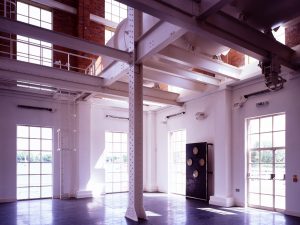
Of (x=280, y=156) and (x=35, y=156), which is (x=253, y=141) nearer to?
(x=280, y=156)

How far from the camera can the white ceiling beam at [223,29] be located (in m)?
4.20

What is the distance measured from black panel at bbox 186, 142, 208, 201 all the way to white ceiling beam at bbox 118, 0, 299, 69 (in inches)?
169

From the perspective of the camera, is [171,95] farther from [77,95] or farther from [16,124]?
[16,124]

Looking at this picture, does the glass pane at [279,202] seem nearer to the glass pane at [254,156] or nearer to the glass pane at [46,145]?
the glass pane at [254,156]

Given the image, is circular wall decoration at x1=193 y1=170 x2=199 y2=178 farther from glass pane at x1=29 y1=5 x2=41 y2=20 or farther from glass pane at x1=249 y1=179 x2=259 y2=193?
glass pane at x1=29 y1=5 x2=41 y2=20

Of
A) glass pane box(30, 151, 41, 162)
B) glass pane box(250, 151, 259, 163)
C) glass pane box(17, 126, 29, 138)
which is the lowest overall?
glass pane box(30, 151, 41, 162)

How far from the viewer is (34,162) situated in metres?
9.89

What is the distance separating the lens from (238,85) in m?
8.74

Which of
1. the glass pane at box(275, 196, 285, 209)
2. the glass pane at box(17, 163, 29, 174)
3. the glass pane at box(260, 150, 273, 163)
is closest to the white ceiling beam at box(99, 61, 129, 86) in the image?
the glass pane at box(17, 163, 29, 174)

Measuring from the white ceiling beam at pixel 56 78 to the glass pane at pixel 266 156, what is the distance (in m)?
3.75

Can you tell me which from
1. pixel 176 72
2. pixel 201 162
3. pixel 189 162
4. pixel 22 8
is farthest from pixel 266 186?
pixel 22 8

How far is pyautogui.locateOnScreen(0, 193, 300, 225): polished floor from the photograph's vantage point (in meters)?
6.33

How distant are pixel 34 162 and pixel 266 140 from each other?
23.8 ft

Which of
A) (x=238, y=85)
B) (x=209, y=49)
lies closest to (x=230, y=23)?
(x=209, y=49)
